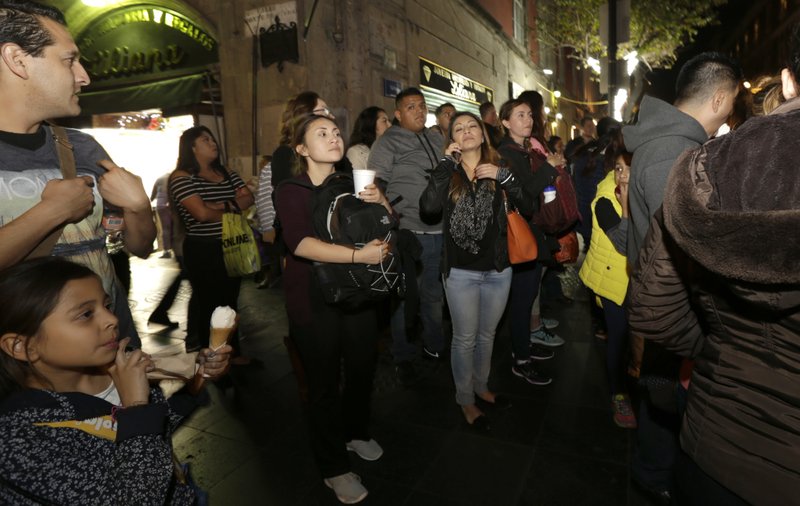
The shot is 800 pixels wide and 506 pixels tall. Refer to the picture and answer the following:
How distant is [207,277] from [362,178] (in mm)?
2418

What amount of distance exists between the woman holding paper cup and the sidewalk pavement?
0.33 m

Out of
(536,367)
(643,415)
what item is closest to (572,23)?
(536,367)

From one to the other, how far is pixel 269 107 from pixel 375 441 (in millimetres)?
6341

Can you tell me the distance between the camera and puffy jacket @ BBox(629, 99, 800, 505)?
920 mm

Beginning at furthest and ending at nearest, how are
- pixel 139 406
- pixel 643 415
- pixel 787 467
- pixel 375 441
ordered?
pixel 375 441
pixel 643 415
pixel 139 406
pixel 787 467

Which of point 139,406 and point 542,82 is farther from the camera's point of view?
point 542,82

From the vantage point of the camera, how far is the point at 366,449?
9.86 ft

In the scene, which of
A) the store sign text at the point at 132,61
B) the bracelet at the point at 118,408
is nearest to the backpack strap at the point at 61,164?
the bracelet at the point at 118,408

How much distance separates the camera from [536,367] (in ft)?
13.6

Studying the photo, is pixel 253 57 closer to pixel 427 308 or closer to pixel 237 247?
pixel 237 247

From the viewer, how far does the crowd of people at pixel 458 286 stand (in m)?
1.02

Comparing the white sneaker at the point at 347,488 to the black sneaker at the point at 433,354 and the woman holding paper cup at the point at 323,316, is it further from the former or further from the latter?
the black sneaker at the point at 433,354

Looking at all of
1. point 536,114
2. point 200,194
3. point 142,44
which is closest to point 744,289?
point 536,114

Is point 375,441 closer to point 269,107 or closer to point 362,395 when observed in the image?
point 362,395
